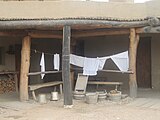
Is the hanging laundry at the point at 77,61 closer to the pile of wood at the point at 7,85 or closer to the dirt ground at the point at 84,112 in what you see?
the dirt ground at the point at 84,112

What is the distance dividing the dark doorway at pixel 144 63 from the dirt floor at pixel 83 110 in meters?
2.70

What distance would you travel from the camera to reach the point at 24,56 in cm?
1120

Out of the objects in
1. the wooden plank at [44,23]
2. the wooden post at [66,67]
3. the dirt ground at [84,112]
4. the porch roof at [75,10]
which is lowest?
the dirt ground at [84,112]

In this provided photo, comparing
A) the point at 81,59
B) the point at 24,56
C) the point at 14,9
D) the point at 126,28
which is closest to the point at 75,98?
the point at 81,59

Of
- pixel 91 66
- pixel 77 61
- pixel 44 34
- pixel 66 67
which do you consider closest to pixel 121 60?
pixel 91 66

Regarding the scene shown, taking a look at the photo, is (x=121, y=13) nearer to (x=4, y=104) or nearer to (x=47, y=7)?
(x=47, y=7)

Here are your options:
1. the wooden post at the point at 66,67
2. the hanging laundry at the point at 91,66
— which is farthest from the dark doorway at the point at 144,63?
the wooden post at the point at 66,67

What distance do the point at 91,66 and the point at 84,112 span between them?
3.07 meters

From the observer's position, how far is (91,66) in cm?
1197

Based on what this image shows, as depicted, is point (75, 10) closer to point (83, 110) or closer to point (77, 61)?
point (77, 61)

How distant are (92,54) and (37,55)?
289cm

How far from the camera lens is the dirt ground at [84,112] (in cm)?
852

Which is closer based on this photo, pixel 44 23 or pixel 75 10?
pixel 44 23

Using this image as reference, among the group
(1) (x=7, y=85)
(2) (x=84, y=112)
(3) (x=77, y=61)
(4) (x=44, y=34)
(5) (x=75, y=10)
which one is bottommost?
(2) (x=84, y=112)
